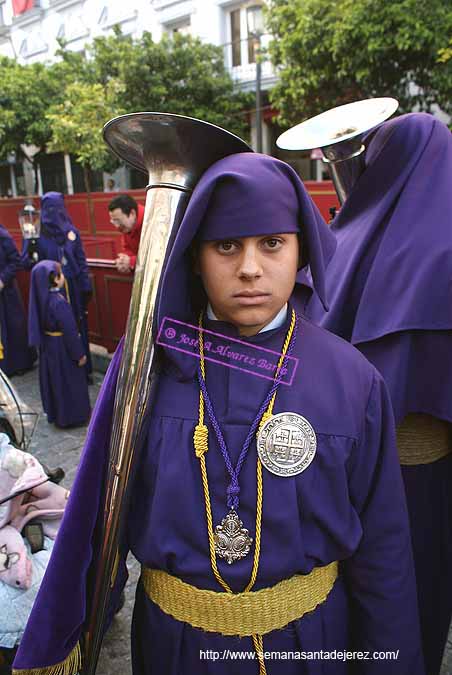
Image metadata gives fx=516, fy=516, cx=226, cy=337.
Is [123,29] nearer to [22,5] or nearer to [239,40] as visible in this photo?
[22,5]

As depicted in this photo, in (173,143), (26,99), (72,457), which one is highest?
(26,99)

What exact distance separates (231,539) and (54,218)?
5.70m

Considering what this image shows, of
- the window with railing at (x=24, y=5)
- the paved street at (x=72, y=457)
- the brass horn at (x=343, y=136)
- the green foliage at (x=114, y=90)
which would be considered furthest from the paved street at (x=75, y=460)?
the window with railing at (x=24, y=5)

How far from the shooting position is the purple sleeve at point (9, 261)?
6.73 m

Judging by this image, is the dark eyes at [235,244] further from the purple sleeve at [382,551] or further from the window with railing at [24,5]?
the window with railing at [24,5]

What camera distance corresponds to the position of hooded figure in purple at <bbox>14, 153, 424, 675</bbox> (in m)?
1.27

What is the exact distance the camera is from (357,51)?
10938mm

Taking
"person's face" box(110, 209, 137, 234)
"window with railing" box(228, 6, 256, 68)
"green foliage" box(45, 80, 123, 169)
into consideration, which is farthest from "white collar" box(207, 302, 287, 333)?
"window with railing" box(228, 6, 256, 68)

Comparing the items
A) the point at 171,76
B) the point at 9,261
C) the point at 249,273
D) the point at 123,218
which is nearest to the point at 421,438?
the point at 249,273

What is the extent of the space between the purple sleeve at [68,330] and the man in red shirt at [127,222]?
1054 millimetres

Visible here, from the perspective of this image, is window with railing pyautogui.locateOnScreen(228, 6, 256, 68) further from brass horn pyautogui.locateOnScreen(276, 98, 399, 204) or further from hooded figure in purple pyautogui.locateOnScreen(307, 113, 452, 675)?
hooded figure in purple pyautogui.locateOnScreen(307, 113, 452, 675)

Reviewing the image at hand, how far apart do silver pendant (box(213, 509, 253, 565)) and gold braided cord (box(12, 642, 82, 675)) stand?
610 millimetres

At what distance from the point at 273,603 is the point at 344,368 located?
2.19 feet

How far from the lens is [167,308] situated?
1.37 metres
